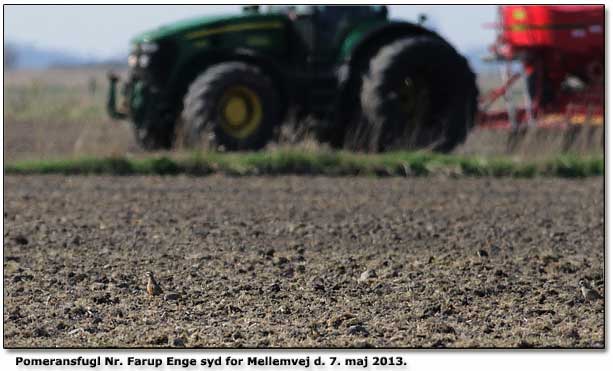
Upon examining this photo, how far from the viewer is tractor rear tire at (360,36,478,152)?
423 inches

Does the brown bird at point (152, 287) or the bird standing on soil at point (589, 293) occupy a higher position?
the brown bird at point (152, 287)

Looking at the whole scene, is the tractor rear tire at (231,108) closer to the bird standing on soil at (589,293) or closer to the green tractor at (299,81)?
the green tractor at (299,81)

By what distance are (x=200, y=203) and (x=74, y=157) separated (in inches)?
99.8

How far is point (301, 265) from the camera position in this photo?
5.43m

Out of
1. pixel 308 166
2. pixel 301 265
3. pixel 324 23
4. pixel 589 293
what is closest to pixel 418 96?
pixel 324 23

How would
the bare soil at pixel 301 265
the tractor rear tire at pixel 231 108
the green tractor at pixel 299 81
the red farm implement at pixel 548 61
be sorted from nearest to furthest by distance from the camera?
the bare soil at pixel 301 265, the tractor rear tire at pixel 231 108, the green tractor at pixel 299 81, the red farm implement at pixel 548 61

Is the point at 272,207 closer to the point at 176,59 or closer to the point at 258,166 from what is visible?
the point at 258,166

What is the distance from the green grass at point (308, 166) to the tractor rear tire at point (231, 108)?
65 cm

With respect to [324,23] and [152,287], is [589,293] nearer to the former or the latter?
[152,287]

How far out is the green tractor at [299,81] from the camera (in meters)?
10.6

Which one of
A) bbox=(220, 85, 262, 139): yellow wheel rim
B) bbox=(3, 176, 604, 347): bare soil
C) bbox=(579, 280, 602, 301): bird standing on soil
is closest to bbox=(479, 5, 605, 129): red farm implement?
bbox=(220, 85, 262, 139): yellow wheel rim

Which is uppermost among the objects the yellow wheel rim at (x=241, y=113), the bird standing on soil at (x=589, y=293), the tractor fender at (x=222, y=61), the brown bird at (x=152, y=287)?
the tractor fender at (x=222, y=61)

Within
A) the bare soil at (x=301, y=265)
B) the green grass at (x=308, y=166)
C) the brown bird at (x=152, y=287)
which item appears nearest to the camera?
the bare soil at (x=301, y=265)

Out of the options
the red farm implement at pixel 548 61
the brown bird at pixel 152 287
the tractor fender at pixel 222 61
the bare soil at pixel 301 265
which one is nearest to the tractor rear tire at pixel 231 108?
the tractor fender at pixel 222 61
